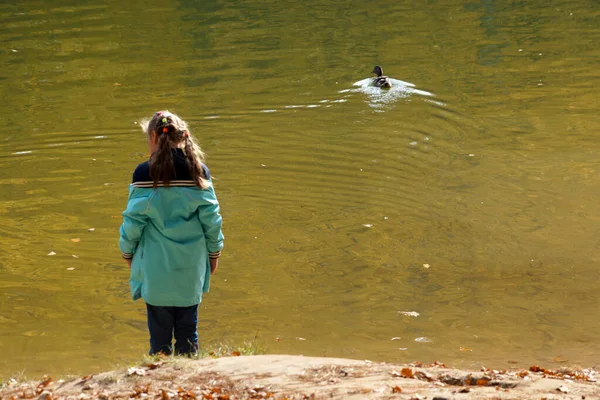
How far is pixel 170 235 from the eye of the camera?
16.1ft

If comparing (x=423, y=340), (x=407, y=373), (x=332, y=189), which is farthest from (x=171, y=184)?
(x=332, y=189)

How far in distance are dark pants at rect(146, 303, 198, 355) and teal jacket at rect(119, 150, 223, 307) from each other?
12cm

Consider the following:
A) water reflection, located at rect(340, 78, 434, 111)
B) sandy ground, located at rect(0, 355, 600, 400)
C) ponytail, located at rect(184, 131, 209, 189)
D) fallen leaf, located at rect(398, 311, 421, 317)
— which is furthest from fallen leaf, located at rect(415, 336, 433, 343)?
water reflection, located at rect(340, 78, 434, 111)

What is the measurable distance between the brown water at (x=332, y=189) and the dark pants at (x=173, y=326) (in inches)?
46.1

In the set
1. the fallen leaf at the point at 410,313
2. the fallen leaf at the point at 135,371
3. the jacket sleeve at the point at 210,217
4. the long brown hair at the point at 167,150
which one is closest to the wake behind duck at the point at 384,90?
the fallen leaf at the point at 410,313

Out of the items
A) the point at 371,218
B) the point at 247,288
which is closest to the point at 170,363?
the point at 247,288

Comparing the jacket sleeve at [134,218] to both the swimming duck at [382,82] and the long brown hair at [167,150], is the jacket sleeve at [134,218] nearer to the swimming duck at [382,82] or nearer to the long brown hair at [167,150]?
the long brown hair at [167,150]

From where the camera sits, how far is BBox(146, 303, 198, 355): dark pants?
5129 mm

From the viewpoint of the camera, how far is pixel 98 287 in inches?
301

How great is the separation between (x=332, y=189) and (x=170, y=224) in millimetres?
5201

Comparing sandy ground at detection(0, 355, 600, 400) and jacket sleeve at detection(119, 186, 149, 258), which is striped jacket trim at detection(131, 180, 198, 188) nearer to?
jacket sleeve at detection(119, 186, 149, 258)

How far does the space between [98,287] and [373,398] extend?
4.06 m

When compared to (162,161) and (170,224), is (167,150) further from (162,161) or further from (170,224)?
(170,224)

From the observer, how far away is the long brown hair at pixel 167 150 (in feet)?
15.7
